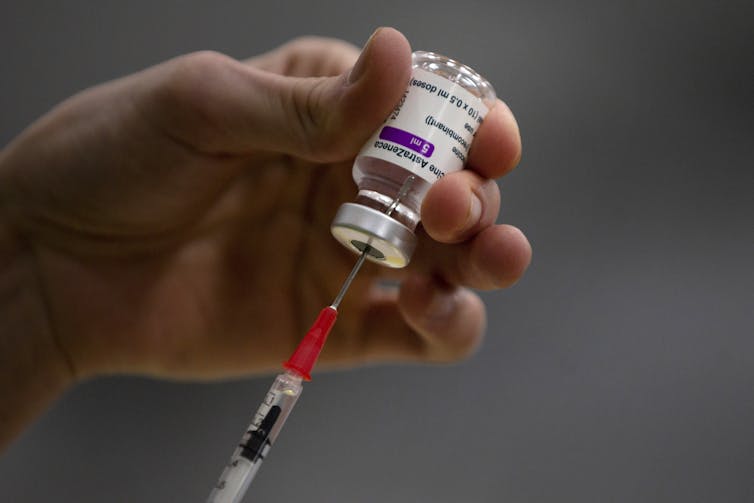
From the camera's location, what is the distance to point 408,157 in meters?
0.79

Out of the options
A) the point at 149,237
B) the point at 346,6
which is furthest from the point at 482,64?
the point at 149,237

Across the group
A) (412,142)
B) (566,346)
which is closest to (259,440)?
(412,142)

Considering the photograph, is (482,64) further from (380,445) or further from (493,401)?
(380,445)

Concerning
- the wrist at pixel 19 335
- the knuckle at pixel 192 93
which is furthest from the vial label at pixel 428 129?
the wrist at pixel 19 335

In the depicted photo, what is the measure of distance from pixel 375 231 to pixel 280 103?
10.4 inches

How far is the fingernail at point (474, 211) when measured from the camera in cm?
84

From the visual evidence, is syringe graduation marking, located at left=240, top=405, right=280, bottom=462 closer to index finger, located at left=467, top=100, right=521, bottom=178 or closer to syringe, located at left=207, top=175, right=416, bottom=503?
syringe, located at left=207, top=175, right=416, bottom=503

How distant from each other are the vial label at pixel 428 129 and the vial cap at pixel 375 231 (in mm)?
70

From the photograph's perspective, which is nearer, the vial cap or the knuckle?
the vial cap

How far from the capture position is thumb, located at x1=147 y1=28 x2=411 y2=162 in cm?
80

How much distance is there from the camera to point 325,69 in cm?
128

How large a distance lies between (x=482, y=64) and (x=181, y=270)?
0.91 meters

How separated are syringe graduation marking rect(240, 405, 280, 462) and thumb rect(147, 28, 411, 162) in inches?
14.5

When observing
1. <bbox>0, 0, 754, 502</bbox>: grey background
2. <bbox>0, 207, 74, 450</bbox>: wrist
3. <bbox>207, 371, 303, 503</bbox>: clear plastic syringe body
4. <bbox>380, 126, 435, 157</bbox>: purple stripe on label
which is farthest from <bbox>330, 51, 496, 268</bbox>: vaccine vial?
<bbox>0, 0, 754, 502</bbox>: grey background
